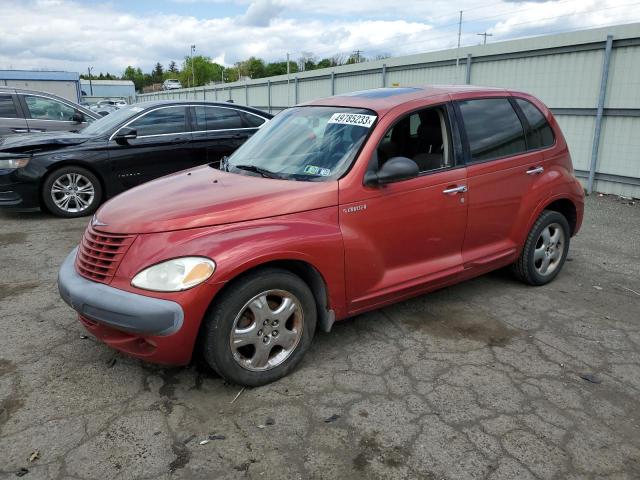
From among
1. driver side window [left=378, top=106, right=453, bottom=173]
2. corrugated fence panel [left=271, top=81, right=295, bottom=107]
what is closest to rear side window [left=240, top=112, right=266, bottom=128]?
driver side window [left=378, top=106, right=453, bottom=173]

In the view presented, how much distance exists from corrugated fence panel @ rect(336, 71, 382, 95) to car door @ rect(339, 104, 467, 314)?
10492 mm

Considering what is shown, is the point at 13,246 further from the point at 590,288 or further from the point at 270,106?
the point at 270,106

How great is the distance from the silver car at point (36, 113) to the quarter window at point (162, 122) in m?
2.82

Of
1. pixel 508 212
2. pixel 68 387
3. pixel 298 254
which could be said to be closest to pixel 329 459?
pixel 298 254

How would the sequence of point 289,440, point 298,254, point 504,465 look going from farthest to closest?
1. point 298,254
2. point 289,440
3. point 504,465

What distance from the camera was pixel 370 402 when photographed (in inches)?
118

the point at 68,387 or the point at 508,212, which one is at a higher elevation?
the point at 508,212

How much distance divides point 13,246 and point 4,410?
12.5ft

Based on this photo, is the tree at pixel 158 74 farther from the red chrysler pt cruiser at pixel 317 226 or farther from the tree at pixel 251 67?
the red chrysler pt cruiser at pixel 317 226

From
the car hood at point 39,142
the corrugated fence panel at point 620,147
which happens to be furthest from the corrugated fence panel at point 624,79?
the car hood at point 39,142

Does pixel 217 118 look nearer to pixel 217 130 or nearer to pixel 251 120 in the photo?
pixel 217 130

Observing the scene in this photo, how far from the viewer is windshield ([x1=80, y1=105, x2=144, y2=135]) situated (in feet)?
25.5

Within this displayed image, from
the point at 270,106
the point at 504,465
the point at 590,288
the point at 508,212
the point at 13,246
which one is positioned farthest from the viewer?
the point at 270,106

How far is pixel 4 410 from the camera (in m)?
2.93
